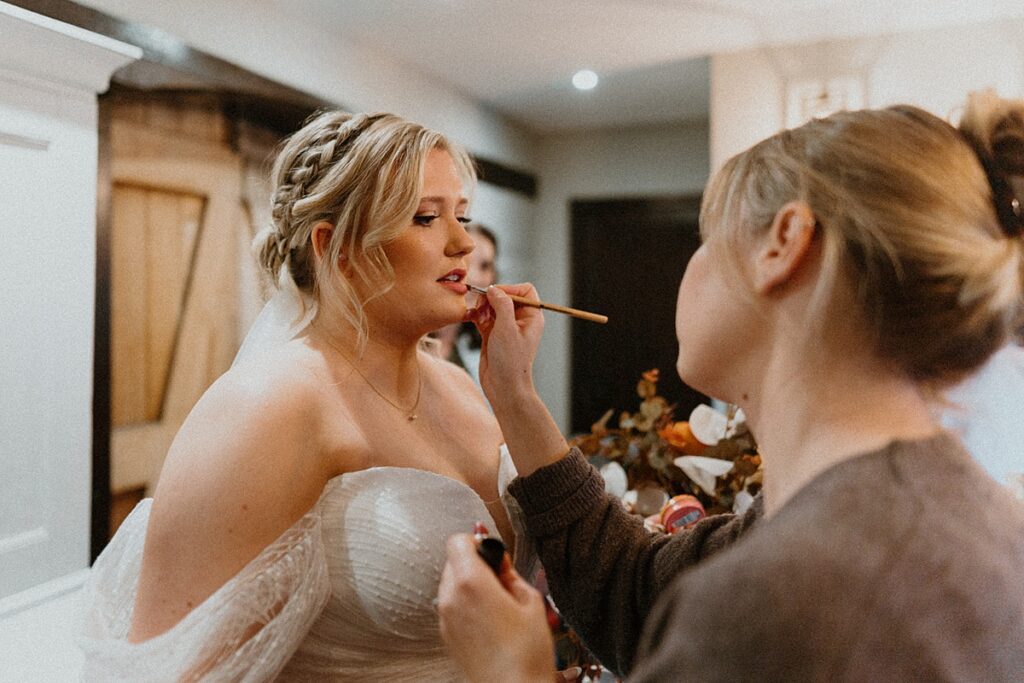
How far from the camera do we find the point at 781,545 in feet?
2.11

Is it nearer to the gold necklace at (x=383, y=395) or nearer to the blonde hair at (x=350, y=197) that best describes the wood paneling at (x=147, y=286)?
the blonde hair at (x=350, y=197)

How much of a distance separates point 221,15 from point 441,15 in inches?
32.4

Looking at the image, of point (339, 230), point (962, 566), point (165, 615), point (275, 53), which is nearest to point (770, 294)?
point (962, 566)

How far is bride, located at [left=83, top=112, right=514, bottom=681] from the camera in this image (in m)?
1.11

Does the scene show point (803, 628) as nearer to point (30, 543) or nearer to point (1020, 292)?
point (1020, 292)

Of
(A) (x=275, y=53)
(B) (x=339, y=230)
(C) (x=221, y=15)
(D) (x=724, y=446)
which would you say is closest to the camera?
(B) (x=339, y=230)

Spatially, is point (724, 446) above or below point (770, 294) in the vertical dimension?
below

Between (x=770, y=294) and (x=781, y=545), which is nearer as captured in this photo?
→ (x=781, y=545)

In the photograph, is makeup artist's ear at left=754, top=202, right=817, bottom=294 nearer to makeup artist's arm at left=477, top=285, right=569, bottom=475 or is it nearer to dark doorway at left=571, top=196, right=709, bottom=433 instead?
makeup artist's arm at left=477, top=285, right=569, bottom=475

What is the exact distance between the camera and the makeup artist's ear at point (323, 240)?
4.37ft

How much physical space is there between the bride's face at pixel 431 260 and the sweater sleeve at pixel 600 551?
31cm

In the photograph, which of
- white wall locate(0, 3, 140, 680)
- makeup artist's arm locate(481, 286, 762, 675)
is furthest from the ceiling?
makeup artist's arm locate(481, 286, 762, 675)

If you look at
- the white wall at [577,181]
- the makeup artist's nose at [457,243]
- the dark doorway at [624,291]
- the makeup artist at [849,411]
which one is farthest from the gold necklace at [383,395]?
the white wall at [577,181]

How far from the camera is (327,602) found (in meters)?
1.20
